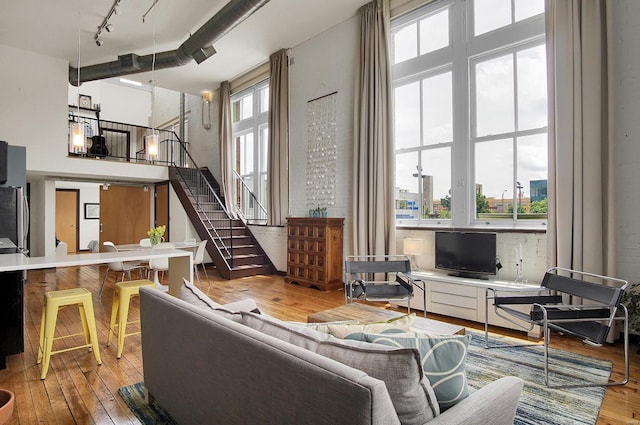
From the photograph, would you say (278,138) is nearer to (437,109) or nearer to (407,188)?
(407,188)

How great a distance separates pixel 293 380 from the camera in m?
1.09

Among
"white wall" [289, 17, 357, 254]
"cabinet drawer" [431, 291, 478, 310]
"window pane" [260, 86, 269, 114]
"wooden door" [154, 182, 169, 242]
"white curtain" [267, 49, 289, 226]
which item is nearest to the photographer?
"cabinet drawer" [431, 291, 478, 310]

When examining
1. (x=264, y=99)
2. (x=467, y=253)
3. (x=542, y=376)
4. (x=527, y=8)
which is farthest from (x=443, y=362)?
(x=264, y=99)

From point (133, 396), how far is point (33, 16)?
6576 mm

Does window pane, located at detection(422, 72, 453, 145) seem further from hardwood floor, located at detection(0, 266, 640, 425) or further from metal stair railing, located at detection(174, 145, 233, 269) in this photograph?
metal stair railing, located at detection(174, 145, 233, 269)

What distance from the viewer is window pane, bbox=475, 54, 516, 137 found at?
436cm

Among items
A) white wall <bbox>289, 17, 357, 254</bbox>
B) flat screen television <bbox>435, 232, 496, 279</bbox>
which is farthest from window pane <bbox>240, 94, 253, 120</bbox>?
flat screen television <bbox>435, 232, 496, 279</bbox>

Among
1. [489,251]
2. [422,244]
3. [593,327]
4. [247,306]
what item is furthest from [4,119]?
[593,327]

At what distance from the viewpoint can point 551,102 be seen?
147 inches

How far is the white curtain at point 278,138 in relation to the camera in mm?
7062

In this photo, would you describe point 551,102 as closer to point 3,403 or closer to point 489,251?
point 489,251

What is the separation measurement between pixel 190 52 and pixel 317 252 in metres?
4.08

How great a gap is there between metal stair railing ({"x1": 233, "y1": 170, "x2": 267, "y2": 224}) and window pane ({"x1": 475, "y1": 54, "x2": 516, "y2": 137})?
5.20 m

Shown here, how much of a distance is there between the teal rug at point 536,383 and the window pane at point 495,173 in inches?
68.7
